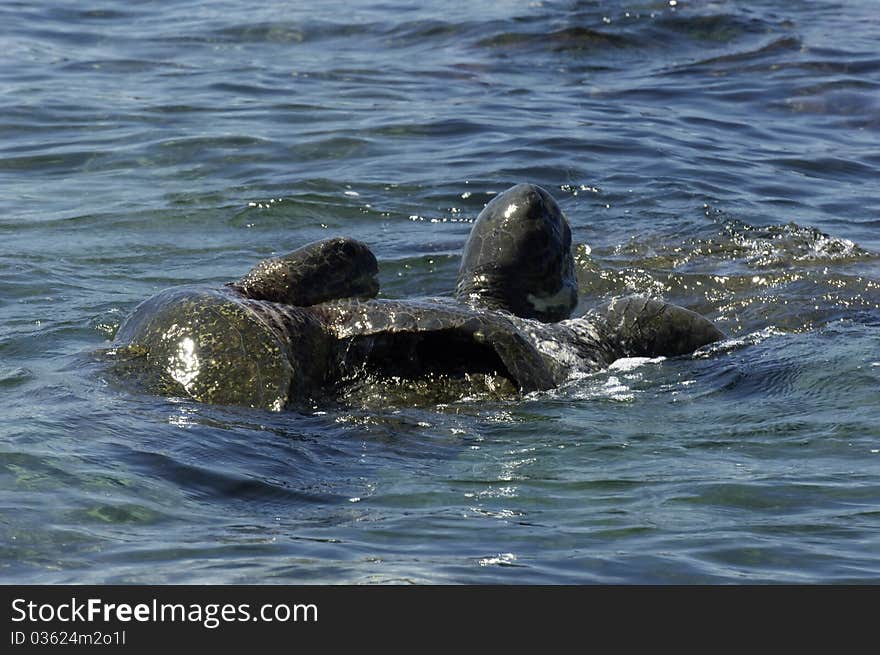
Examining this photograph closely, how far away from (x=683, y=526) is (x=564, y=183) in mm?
6098

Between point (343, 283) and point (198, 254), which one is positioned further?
point (198, 254)

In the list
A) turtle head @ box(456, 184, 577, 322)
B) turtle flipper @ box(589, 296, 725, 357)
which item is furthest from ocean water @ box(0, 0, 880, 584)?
turtle head @ box(456, 184, 577, 322)

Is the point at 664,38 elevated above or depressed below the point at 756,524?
above

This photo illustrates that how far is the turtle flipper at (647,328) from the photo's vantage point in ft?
20.4

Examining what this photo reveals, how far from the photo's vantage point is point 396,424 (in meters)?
5.07

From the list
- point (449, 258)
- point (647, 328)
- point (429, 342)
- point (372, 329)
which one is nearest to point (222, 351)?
point (372, 329)

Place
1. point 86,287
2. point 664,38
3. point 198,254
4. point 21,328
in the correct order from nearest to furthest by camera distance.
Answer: point 21,328
point 86,287
point 198,254
point 664,38

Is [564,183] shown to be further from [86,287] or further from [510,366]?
[510,366]

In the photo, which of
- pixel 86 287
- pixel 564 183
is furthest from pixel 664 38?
pixel 86 287

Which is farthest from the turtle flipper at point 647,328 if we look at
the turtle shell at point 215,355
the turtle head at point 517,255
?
the turtle shell at point 215,355

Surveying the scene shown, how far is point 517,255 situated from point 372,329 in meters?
1.28

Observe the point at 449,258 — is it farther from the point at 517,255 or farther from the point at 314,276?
the point at 314,276

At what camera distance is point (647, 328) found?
625 centimetres

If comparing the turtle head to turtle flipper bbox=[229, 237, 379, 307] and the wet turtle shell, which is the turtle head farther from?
the wet turtle shell
